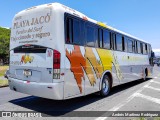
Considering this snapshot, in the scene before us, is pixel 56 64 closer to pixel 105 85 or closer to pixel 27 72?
pixel 27 72

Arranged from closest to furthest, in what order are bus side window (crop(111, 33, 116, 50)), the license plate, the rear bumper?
the rear bumper, the license plate, bus side window (crop(111, 33, 116, 50))

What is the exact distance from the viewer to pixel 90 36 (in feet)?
27.5

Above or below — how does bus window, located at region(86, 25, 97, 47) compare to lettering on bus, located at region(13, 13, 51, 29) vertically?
below

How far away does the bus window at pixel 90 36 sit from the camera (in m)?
8.18

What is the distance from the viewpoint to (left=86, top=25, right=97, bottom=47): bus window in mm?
8183

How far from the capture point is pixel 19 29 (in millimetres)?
7688

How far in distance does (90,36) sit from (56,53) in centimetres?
226

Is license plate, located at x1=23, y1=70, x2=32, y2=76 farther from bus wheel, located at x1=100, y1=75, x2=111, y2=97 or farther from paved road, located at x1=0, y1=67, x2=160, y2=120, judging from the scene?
bus wheel, located at x1=100, y1=75, x2=111, y2=97

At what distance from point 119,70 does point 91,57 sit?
3.24 meters

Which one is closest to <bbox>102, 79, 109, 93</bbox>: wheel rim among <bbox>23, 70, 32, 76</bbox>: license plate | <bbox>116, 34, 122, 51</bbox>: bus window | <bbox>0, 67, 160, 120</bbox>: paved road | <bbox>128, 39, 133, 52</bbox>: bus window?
<bbox>0, 67, 160, 120</bbox>: paved road

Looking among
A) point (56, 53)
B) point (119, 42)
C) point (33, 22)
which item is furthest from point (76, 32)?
point (119, 42)

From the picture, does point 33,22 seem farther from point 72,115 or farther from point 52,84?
point 72,115

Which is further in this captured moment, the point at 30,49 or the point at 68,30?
the point at 30,49

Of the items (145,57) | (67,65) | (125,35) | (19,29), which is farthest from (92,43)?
(145,57)
